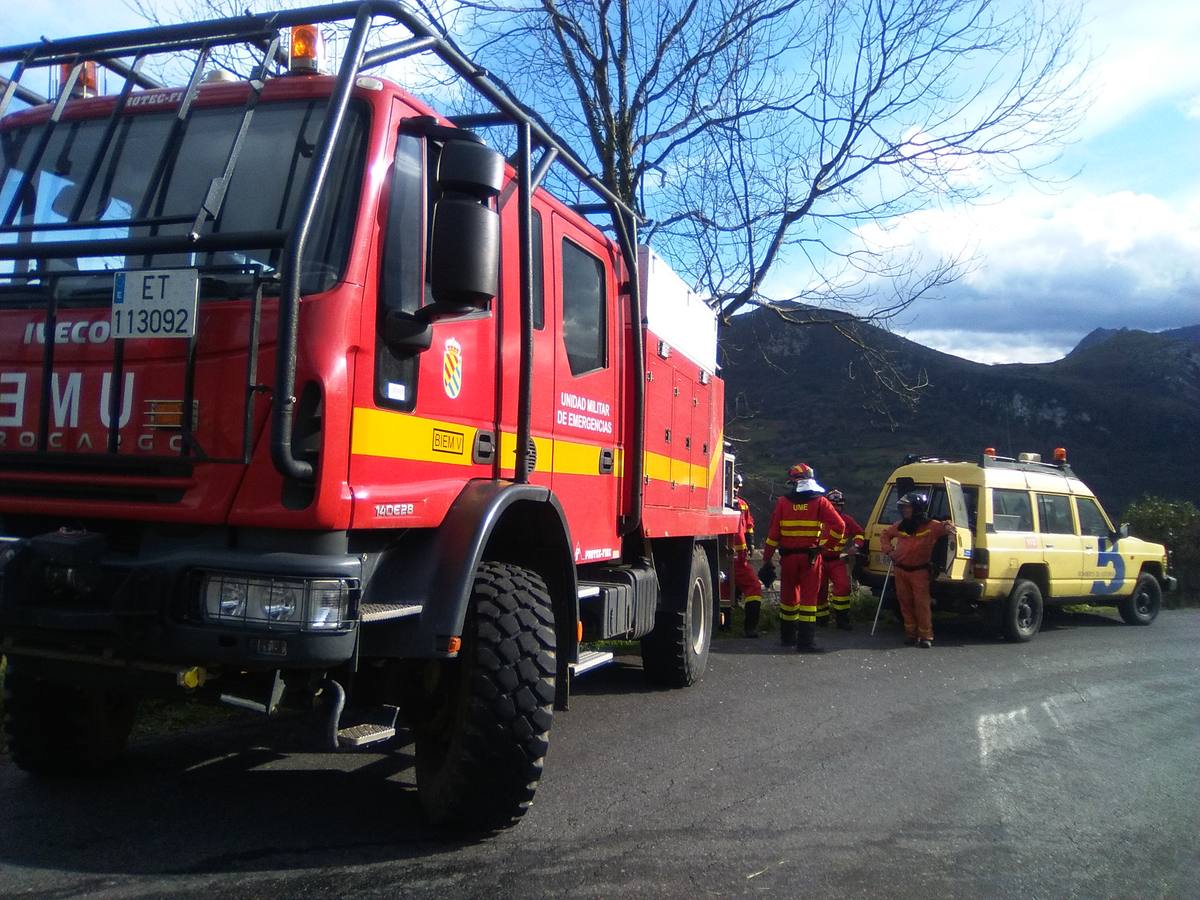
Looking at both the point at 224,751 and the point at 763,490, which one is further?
the point at 763,490

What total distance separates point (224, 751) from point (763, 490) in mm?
11556

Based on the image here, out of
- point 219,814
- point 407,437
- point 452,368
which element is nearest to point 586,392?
point 452,368

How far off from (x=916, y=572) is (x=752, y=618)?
178 cm

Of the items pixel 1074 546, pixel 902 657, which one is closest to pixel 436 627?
pixel 902 657

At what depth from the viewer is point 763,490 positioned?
1577cm

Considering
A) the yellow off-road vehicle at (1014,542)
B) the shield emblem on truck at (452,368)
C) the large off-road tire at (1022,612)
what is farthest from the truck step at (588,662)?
the large off-road tire at (1022,612)

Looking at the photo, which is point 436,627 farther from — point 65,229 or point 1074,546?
point 1074,546

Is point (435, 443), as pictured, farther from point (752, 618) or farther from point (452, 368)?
point (752, 618)

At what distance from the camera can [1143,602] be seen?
1334cm

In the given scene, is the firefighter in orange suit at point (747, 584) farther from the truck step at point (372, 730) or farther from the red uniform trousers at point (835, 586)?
the truck step at point (372, 730)

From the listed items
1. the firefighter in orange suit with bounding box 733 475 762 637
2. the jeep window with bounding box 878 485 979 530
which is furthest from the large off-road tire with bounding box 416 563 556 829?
the jeep window with bounding box 878 485 979 530

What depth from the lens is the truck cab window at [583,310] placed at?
17.3 feet

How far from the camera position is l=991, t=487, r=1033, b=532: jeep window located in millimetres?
11039

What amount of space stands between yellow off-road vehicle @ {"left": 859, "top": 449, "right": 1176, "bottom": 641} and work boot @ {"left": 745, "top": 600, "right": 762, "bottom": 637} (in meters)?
1.61
